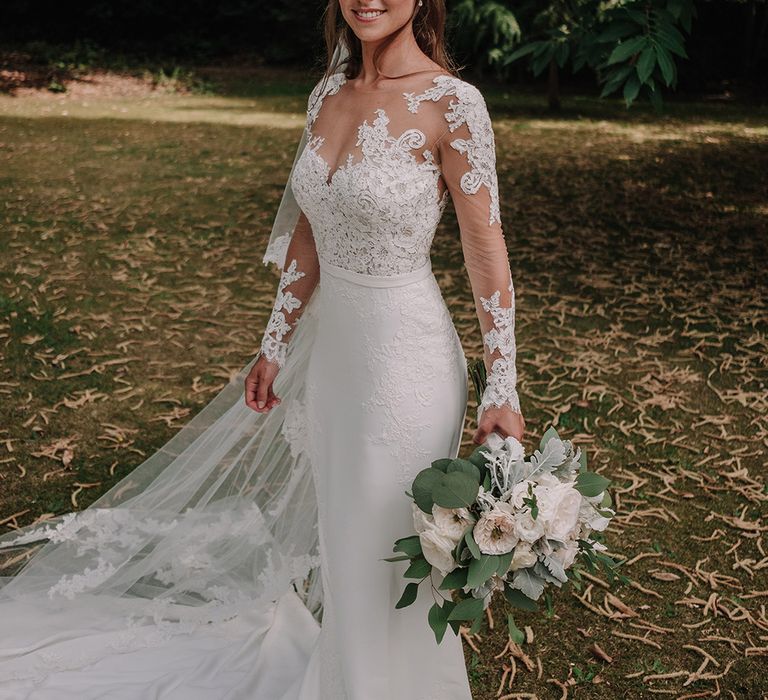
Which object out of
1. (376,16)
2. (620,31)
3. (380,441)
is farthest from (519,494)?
(620,31)

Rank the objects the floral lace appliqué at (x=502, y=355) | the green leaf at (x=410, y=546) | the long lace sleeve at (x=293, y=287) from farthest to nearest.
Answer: the long lace sleeve at (x=293, y=287) → the floral lace appliqué at (x=502, y=355) → the green leaf at (x=410, y=546)

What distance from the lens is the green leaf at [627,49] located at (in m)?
3.25

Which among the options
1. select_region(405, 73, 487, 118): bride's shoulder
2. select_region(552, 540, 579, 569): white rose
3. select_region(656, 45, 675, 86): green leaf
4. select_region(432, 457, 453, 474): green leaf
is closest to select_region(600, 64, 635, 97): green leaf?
select_region(656, 45, 675, 86): green leaf

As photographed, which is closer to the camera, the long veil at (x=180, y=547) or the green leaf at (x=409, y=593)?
the green leaf at (x=409, y=593)

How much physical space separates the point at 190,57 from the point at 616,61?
19451mm

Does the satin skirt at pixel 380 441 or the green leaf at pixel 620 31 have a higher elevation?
the green leaf at pixel 620 31

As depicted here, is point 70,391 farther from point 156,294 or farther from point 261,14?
point 261,14

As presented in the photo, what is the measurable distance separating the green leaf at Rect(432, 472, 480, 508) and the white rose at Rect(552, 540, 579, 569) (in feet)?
0.78

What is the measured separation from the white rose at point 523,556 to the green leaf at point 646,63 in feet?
6.36

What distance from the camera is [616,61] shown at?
3.28 metres

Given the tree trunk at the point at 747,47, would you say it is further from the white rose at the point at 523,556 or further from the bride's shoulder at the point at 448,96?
the white rose at the point at 523,556

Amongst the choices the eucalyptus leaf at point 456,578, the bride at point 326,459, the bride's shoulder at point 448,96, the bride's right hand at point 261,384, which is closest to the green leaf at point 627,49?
the bride at point 326,459

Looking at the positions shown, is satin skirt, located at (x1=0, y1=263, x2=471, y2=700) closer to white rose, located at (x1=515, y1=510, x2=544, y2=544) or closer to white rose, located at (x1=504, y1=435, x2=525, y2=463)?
white rose, located at (x1=504, y1=435, x2=525, y2=463)

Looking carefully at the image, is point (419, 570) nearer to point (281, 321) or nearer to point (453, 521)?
point (453, 521)
